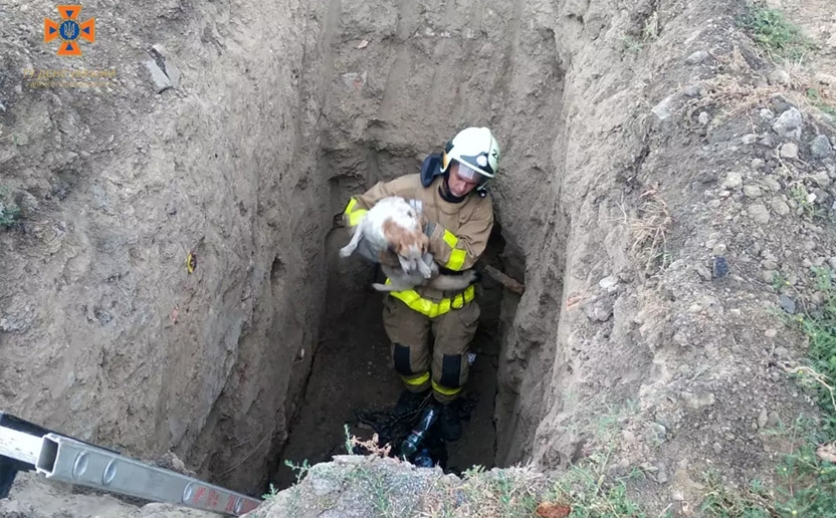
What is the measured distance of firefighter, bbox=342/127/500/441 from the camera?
4.89 meters

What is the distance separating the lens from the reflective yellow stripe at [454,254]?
4961mm

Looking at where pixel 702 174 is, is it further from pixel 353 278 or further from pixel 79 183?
pixel 353 278

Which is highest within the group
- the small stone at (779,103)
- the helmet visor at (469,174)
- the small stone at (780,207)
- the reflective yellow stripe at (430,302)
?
the small stone at (779,103)

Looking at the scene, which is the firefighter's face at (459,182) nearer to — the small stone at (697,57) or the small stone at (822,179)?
the small stone at (697,57)

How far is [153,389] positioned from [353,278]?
286 centimetres

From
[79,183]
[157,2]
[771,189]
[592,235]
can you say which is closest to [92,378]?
[79,183]

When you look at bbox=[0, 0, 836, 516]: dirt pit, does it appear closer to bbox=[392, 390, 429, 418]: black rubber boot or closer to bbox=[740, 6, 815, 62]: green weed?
bbox=[740, 6, 815, 62]: green weed

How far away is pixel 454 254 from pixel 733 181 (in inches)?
88.0

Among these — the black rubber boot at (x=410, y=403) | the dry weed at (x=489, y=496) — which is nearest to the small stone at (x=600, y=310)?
the dry weed at (x=489, y=496)

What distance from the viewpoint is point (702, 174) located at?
10.4ft

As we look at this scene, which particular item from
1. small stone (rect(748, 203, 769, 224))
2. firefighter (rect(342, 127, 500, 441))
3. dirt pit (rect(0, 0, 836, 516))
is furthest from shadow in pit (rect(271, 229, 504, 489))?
small stone (rect(748, 203, 769, 224))

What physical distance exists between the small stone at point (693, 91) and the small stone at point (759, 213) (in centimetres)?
69

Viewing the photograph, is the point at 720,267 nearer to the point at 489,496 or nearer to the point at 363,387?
the point at 489,496

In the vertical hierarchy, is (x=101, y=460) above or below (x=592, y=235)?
below
